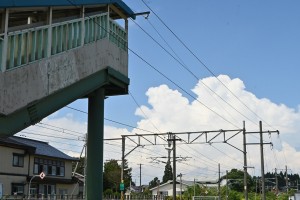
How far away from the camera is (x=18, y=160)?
138ft

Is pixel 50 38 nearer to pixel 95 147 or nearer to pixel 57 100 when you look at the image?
pixel 57 100

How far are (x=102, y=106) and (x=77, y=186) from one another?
38.2 m

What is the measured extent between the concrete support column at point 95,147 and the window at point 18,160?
26822mm

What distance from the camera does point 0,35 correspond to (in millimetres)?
10648

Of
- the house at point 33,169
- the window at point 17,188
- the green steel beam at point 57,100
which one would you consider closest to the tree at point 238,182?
the house at point 33,169

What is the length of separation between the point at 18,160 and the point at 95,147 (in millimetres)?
27757

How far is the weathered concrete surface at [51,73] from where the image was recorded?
10600 mm

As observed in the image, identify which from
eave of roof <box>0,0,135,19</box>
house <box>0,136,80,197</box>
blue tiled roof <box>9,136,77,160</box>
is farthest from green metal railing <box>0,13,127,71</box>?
blue tiled roof <box>9,136,77,160</box>

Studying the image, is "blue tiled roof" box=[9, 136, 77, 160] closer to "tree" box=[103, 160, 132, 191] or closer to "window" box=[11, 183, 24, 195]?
"window" box=[11, 183, 24, 195]

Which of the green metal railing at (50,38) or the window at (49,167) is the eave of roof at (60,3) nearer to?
the green metal railing at (50,38)

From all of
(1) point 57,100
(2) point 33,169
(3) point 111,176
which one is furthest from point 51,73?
(3) point 111,176

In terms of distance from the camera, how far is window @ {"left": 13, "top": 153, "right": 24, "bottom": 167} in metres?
41.3

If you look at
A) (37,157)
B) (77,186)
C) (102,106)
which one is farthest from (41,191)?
(102,106)

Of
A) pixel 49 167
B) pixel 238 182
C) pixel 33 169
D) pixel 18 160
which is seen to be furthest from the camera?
pixel 238 182
